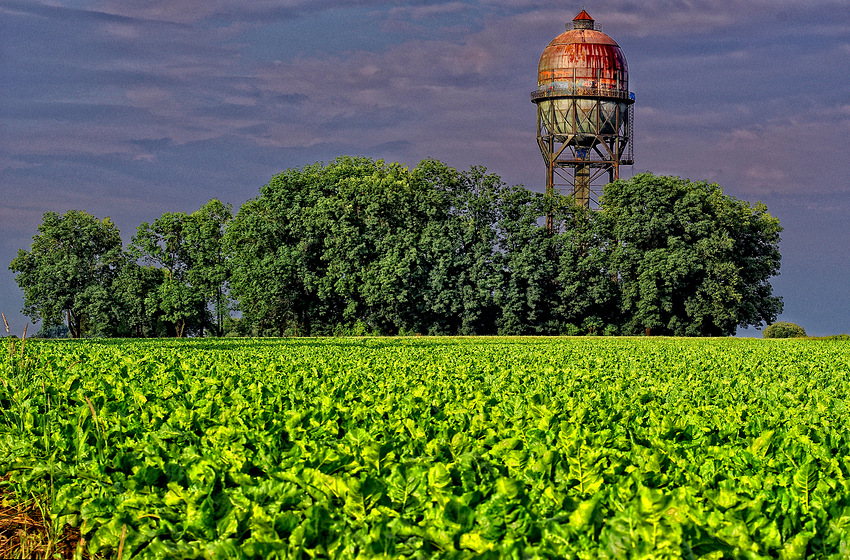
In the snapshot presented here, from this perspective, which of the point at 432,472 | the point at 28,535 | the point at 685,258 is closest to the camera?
the point at 432,472

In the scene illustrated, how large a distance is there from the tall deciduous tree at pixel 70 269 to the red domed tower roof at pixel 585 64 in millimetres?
36337

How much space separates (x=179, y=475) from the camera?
481cm

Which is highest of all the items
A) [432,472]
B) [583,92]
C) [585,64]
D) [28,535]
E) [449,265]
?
[585,64]

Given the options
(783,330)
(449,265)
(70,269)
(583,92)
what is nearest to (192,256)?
(70,269)

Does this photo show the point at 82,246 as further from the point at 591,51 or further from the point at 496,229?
the point at 591,51

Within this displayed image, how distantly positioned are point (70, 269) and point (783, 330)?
5032cm

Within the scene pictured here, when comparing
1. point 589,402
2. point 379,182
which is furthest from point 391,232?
point 589,402

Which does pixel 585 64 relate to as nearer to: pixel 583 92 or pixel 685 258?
pixel 583 92

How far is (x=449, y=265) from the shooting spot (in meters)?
49.9

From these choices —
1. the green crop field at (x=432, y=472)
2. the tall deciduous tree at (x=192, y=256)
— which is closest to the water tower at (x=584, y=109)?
the tall deciduous tree at (x=192, y=256)

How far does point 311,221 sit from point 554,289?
17.5 metres

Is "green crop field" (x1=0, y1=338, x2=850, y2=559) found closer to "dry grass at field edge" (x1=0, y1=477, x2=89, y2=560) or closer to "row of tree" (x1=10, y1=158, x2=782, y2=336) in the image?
"dry grass at field edge" (x1=0, y1=477, x2=89, y2=560)

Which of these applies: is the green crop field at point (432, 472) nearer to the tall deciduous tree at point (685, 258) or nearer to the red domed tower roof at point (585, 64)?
the tall deciduous tree at point (685, 258)

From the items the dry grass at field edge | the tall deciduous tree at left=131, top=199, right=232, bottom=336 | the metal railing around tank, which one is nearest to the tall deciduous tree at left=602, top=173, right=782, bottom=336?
the metal railing around tank
